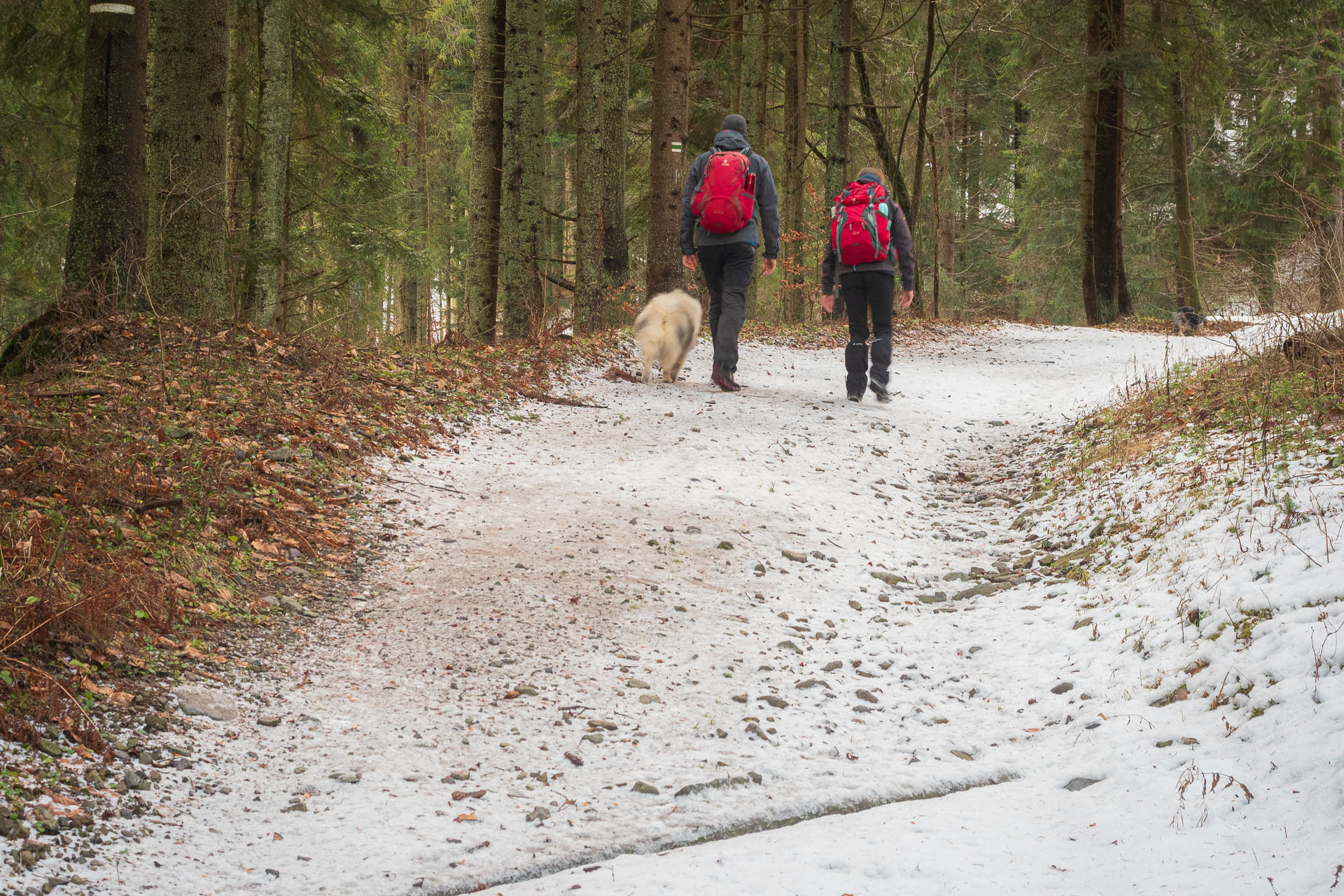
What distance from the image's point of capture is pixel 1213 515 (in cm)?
479

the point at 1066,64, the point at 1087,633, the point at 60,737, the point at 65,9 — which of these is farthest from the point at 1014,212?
the point at 60,737

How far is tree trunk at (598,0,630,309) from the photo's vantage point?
12719 millimetres

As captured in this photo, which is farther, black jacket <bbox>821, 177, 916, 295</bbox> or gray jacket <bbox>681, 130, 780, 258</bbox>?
gray jacket <bbox>681, 130, 780, 258</bbox>

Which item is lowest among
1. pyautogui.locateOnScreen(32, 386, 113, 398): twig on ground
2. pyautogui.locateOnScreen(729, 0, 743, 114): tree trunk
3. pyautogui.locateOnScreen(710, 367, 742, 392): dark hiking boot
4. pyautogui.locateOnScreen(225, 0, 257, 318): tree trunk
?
pyautogui.locateOnScreen(32, 386, 113, 398): twig on ground

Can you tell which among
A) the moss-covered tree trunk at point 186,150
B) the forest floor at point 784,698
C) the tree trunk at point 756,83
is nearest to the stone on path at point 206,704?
the forest floor at point 784,698

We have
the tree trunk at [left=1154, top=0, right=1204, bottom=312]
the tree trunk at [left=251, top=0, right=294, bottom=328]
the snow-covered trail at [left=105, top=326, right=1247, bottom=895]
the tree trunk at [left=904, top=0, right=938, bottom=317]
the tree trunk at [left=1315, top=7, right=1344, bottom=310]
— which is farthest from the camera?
the tree trunk at [left=1315, top=7, right=1344, bottom=310]

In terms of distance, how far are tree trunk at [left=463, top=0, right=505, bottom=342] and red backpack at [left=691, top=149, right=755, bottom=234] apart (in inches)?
172

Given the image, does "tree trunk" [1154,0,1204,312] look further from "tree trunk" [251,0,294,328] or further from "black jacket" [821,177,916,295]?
"tree trunk" [251,0,294,328]

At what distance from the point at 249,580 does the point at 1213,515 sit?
4.81 meters

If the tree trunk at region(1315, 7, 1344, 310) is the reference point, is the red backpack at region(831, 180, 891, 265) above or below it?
below

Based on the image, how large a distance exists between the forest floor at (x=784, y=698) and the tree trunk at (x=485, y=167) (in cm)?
668

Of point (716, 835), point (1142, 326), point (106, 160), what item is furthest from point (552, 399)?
point (1142, 326)

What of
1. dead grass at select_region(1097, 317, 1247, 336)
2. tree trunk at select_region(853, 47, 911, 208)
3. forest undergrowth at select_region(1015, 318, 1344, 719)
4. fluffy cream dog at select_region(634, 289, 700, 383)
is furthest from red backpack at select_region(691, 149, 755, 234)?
tree trunk at select_region(853, 47, 911, 208)

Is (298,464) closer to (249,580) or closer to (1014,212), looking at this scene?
(249,580)
